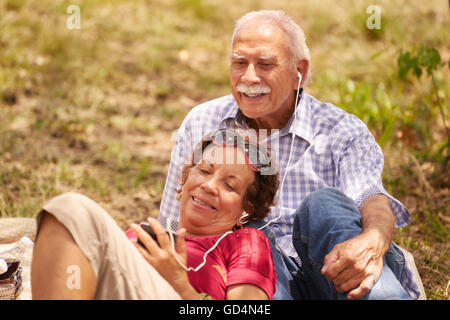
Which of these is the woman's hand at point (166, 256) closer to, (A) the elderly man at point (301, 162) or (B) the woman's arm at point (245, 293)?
(B) the woman's arm at point (245, 293)

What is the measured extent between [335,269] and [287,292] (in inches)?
11.1

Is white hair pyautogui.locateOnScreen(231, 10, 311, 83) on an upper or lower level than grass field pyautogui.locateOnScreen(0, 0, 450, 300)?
upper

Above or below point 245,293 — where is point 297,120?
above

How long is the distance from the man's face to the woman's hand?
107 centimetres

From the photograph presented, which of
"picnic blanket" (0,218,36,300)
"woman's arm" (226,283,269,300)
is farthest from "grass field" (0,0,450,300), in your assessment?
"woman's arm" (226,283,269,300)

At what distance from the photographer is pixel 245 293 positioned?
200cm

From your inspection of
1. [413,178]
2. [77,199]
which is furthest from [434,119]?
[77,199]

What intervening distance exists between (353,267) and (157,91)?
4449 millimetres

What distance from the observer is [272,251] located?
244cm

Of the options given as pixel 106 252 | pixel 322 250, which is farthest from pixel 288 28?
pixel 106 252

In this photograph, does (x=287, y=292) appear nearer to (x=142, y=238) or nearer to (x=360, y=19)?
(x=142, y=238)

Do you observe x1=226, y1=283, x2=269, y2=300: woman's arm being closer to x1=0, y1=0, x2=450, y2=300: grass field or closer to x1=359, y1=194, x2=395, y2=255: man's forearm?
x1=359, y1=194, x2=395, y2=255: man's forearm

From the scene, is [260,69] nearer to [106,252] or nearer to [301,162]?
[301,162]

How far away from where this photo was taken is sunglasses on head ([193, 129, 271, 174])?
7.91 ft
